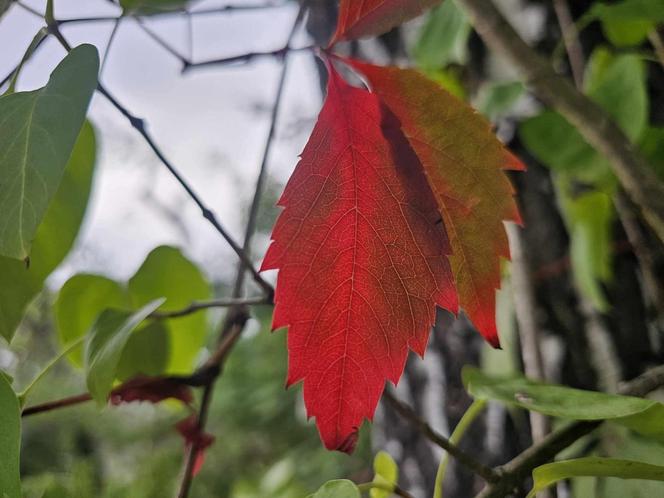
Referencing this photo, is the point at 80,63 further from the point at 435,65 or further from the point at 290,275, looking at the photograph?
the point at 435,65

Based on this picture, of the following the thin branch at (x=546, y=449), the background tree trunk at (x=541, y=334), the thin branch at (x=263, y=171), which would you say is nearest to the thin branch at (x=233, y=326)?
the thin branch at (x=263, y=171)

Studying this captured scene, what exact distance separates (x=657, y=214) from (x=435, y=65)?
0.24m

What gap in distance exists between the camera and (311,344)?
0.18 m

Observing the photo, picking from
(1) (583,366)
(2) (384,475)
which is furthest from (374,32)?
(1) (583,366)

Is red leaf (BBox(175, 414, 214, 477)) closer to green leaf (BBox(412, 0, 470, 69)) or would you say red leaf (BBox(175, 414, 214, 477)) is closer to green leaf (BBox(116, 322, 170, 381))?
green leaf (BBox(116, 322, 170, 381))

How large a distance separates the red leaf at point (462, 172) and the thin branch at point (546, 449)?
0.17 ft

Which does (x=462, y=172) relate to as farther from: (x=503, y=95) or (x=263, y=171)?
(x=503, y=95)

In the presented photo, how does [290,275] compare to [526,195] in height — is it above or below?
below

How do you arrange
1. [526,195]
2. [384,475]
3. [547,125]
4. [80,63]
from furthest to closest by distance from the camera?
1. [526,195]
2. [547,125]
3. [384,475]
4. [80,63]

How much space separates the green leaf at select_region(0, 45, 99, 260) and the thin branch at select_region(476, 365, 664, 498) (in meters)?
0.15

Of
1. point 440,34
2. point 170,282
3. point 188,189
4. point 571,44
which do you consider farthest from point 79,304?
point 571,44

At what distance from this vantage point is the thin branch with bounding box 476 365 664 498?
200mm

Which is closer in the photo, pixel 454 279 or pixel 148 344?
Answer: pixel 454 279

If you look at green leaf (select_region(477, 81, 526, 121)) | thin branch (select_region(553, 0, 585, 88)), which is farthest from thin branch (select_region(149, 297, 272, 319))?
thin branch (select_region(553, 0, 585, 88))
